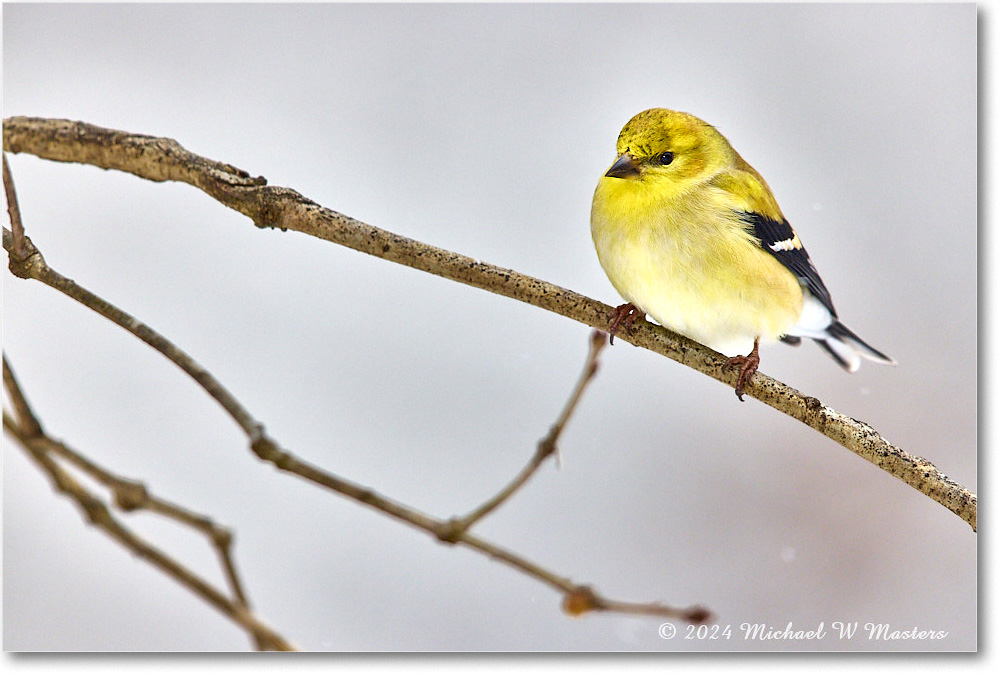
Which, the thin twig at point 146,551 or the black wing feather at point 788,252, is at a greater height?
the black wing feather at point 788,252

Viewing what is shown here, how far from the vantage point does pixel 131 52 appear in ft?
4.23

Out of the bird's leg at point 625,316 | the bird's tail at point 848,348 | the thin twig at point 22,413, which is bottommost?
the thin twig at point 22,413

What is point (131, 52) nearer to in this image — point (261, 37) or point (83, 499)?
point (261, 37)

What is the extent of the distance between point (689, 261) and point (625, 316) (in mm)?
116

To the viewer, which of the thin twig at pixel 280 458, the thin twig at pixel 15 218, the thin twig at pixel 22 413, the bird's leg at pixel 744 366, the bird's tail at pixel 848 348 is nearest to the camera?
the thin twig at pixel 280 458

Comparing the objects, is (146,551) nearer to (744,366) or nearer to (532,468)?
(532,468)

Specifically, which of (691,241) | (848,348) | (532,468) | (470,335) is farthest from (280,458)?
(848,348)

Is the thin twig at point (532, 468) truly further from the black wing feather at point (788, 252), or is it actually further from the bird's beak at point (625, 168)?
the black wing feather at point (788, 252)

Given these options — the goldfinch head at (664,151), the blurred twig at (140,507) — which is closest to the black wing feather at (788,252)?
the goldfinch head at (664,151)

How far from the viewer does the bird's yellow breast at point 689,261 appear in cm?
112

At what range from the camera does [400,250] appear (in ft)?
3.41

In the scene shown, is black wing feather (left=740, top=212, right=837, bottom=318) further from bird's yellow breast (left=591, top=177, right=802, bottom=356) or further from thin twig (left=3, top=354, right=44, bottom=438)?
thin twig (left=3, top=354, right=44, bottom=438)

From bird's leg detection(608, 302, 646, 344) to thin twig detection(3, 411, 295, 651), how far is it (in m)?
0.62

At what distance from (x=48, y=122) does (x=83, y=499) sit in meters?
0.65
